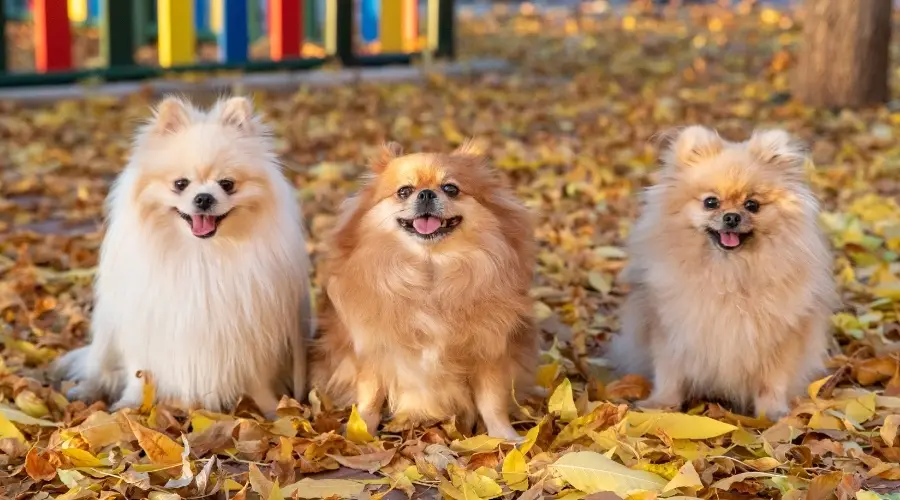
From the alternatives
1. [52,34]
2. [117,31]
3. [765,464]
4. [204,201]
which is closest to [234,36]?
[117,31]

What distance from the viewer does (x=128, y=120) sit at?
8.21 meters

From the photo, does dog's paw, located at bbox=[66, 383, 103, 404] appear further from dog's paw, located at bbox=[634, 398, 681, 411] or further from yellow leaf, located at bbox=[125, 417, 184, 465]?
dog's paw, located at bbox=[634, 398, 681, 411]

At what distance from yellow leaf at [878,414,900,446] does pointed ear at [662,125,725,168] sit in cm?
102

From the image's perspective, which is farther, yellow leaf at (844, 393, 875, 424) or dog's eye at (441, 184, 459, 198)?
yellow leaf at (844, 393, 875, 424)

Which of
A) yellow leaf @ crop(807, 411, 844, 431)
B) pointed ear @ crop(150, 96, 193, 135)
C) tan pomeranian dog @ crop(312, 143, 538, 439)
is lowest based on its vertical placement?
yellow leaf @ crop(807, 411, 844, 431)

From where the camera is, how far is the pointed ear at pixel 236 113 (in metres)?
3.45

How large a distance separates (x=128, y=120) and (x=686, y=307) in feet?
18.9

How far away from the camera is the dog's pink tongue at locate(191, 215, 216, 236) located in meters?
3.30

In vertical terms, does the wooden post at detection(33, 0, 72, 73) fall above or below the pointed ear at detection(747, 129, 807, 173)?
above

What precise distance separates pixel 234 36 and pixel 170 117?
679cm

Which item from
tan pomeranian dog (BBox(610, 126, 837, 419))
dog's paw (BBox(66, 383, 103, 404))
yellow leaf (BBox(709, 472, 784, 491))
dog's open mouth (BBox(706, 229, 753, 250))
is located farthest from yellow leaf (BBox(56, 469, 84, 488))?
dog's open mouth (BBox(706, 229, 753, 250))

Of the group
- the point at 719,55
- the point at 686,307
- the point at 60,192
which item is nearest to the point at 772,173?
the point at 686,307

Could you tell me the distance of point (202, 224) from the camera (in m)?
3.31

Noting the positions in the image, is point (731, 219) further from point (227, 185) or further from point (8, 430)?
point (8, 430)
